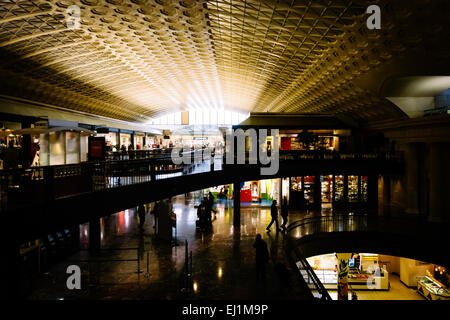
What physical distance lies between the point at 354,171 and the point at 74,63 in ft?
87.8

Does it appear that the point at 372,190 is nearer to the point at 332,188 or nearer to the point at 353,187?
the point at 353,187

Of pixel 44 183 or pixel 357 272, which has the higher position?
pixel 44 183

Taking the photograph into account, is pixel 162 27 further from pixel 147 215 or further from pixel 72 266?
pixel 72 266

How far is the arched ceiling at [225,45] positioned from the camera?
1614cm

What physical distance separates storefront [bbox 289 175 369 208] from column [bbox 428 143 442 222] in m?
6.09

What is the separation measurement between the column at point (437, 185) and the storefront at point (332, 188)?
6.09 meters

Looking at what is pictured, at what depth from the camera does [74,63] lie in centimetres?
2761

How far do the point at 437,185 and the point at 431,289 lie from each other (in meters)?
6.78

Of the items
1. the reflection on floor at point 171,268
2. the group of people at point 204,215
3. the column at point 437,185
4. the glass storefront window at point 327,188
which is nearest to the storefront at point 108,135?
the reflection on floor at point 171,268

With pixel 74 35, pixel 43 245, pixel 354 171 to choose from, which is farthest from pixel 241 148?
pixel 43 245

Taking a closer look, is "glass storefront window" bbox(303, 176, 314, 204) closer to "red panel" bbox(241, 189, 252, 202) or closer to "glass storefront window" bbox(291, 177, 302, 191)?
"glass storefront window" bbox(291, 177, 302, 191)

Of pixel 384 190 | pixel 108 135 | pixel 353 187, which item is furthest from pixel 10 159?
pixel 108 135

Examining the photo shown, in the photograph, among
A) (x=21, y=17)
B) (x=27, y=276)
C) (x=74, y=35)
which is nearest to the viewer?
(x=27, y=276)

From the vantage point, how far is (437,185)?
788 inches
